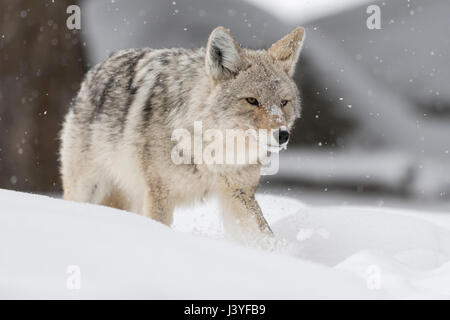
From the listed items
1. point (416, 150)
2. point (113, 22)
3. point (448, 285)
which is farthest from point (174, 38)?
point (448, 285)

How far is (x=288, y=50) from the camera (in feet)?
12.3

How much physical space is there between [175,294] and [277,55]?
242cm

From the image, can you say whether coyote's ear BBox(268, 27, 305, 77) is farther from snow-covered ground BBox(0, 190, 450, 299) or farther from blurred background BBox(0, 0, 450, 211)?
blurred background BBox(0, 0, 450, 211)

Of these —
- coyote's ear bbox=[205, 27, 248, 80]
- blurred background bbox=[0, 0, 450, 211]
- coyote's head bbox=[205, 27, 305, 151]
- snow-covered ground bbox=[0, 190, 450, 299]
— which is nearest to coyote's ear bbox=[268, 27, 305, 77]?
coyote's head bbox=[205, 27, 305, 151]

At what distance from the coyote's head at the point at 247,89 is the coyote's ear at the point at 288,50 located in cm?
11

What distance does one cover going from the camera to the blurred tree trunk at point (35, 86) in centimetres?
839

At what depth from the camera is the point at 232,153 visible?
351 centimetres

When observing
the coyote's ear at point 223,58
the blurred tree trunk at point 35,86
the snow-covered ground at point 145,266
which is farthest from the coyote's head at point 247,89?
the blurred tree trunk at point 35,86

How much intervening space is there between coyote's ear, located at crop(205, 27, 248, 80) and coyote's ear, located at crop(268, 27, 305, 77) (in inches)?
13.2

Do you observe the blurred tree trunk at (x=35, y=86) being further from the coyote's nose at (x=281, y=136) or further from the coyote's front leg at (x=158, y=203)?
the coyote's nose at (x=281, y=136)

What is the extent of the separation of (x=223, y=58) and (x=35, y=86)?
589 centimetres

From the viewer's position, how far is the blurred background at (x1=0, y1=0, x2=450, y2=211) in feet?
27.8

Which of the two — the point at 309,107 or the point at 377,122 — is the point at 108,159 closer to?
the point at 309,107
